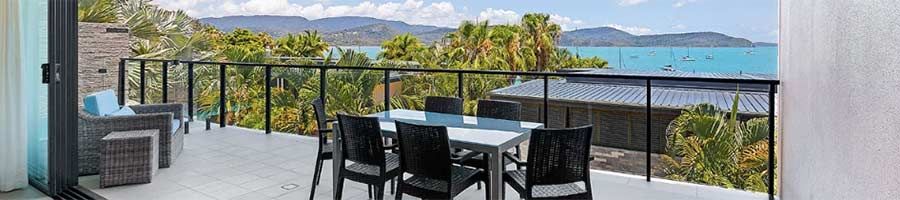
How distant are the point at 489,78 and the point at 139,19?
24.6 feet

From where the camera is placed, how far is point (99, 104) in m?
4.36

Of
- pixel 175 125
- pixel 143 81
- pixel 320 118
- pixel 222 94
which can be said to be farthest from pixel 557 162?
pixel 143 81

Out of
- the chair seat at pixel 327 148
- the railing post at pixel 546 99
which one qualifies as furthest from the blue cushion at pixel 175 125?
the railing post at pixel 546 99

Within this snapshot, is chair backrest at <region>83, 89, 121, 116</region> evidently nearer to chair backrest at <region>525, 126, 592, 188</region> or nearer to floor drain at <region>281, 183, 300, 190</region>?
floor drain at <region>281, 183, 300, 190</region>

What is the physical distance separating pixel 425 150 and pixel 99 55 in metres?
6.17

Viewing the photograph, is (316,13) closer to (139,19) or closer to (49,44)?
(139,19)

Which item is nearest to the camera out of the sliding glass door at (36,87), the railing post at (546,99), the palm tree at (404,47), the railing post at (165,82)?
the sliding glass door at (36,87)

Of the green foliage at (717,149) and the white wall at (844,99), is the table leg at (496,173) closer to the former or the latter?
the white wall at (844,99)

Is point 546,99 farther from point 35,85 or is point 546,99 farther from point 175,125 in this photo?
point 35,85

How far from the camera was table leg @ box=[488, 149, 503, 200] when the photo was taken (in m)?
2.75

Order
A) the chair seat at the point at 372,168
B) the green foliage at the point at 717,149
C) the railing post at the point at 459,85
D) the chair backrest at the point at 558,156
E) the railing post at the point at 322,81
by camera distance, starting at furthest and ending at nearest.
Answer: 1. the railing post at the point at 322,81
2. the railing post at the point at 459,85
3. the green foliage at the point at 717,149
4. the chair seat at the point at 372,168
5. the chair backrest at the point at 558,156

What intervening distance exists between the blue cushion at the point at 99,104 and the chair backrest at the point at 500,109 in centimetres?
294

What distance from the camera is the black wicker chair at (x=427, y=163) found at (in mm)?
2688

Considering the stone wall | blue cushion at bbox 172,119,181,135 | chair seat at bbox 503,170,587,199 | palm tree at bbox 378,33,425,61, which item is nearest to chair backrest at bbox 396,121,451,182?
chair seat at bbox 503,170,587,199
